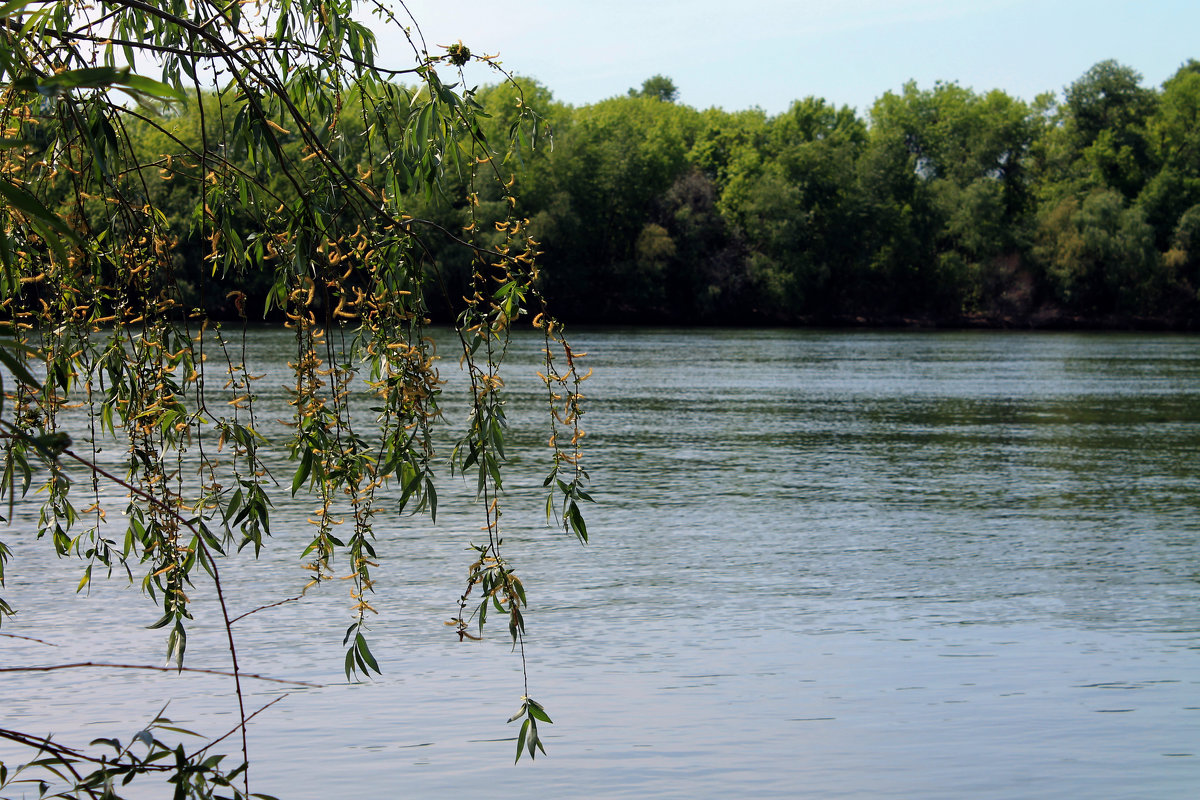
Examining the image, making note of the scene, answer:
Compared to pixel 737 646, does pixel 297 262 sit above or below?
above

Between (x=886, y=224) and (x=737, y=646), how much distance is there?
341ft

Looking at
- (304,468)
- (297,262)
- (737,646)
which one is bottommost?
(737,646)

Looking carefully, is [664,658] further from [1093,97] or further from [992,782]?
[1093,97]

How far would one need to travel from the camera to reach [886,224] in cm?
11112

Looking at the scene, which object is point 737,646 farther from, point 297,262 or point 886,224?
point 886,224

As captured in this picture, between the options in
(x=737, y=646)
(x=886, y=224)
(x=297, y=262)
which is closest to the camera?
(x=297, y=262)

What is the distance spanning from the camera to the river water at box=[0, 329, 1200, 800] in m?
8.48

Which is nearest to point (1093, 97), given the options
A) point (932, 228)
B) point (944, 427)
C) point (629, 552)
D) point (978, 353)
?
point (932, 228)

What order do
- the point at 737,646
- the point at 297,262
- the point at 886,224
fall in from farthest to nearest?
the point at 886,224 < the point at 737,646 < the point at 297,262

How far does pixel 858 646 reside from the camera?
11.2 metres

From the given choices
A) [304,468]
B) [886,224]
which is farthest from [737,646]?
[886,224]

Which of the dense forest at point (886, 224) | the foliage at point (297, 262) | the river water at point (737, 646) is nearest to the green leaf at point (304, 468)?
the foliage at point (297, 262)

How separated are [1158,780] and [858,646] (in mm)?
3181

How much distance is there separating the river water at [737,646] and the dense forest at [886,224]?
3182 inches
